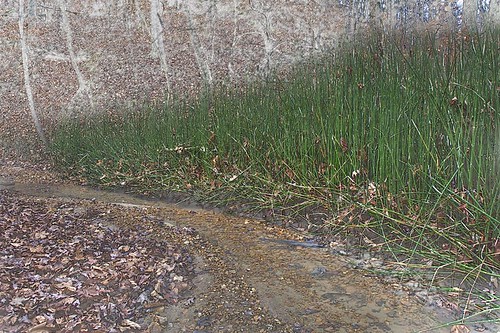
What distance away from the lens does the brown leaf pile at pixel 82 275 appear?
1828 mm

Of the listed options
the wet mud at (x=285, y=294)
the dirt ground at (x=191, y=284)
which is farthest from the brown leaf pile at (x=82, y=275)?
the wet mud at (x=285, y=294)

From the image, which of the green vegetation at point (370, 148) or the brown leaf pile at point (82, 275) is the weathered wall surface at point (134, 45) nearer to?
the green vegetation at point (370, 148)

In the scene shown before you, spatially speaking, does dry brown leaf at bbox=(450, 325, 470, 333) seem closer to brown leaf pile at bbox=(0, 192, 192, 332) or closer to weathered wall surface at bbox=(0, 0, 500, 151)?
brown leaf pile at bbox=(0, 192, 192, 332)

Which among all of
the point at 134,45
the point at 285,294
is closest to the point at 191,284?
the point at 285,294

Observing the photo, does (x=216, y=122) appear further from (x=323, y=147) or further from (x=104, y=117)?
(x=104, y=117)

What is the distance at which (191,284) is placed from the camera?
218cm

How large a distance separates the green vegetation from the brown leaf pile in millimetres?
921

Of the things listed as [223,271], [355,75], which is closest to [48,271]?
[223,271]

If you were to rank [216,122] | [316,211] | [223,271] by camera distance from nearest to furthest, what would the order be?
[223,271]
[316,211]
[216,122]

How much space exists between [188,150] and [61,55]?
3405 mm

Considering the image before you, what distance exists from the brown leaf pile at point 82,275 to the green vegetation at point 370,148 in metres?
0.92

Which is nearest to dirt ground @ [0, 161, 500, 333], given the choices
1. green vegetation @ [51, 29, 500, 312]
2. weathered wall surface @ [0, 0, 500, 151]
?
green vegetation @ [51, 29, 500, 312]

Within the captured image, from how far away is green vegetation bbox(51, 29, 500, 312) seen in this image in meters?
2.05

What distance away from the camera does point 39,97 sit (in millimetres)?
6395
